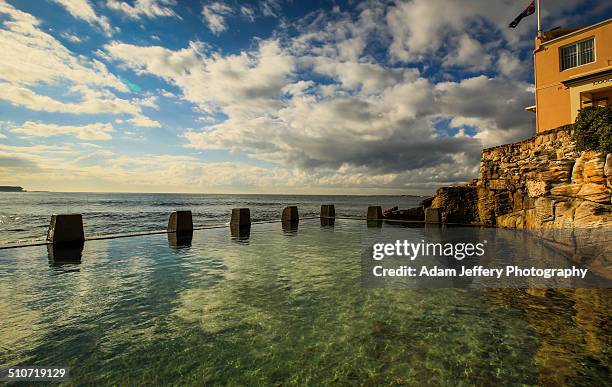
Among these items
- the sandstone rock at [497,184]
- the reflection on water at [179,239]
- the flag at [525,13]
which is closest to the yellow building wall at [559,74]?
the flag at [525,13]

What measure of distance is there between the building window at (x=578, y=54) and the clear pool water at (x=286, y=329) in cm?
1982

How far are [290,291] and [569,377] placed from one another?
493 centimetres

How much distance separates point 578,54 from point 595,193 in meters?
12.4

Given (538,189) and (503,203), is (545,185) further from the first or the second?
(503,203)

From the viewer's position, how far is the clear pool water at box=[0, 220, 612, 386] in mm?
3830

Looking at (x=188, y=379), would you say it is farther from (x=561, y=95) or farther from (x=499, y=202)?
(x=561, y=95)

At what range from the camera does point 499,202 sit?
21.2 m

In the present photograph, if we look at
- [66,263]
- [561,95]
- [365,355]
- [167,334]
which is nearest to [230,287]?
[167,334]

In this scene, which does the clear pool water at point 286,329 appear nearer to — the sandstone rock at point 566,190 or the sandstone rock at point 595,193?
the sandstone rock at point 595,193

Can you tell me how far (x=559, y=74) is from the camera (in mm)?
19938

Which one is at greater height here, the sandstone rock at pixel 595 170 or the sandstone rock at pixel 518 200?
the sandstone rock at pixel 595 170

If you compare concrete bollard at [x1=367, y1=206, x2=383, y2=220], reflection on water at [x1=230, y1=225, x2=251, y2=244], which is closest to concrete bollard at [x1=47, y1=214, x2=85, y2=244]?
reflection on water at [x1=230, y1=225, x2=251, y2=244]

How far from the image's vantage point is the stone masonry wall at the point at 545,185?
42.6ft

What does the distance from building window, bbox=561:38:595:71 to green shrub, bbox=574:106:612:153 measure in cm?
722
